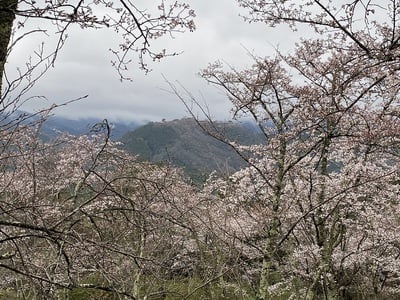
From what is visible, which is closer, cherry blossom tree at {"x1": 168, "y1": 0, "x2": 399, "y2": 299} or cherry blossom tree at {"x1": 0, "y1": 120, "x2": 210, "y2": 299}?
cherry blossom tree at {"x1": 0, "y1": 120, "x2": 210, "y2": 299}

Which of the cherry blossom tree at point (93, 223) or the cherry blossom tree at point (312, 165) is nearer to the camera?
the cherry blossom tree at point (93, 223)

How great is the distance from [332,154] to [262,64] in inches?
116

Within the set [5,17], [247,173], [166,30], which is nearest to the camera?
[5,17]

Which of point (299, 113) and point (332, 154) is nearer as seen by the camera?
point (299, 113)

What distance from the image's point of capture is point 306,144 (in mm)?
10422

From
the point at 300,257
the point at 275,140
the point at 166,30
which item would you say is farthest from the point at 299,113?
the point at 166,30

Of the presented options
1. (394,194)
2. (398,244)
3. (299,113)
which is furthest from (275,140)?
(398,244)

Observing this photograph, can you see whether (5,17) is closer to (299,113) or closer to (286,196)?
(299,113)

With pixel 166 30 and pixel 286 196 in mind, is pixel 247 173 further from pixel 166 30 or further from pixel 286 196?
pixel 166 30

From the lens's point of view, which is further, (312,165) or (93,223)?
(312,165)

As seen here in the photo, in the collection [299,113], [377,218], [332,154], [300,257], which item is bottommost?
[300,257]

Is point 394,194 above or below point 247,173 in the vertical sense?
below

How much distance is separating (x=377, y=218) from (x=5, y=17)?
1134cm

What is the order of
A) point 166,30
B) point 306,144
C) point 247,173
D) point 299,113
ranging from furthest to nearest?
point 247,173 → point 306,144 → point 299,113 → point 166,30
